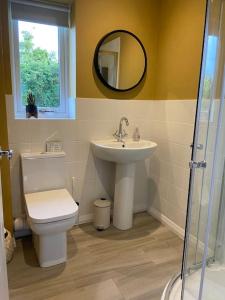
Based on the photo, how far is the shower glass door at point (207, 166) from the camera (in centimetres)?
125

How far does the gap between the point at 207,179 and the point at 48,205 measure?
3.67 ft

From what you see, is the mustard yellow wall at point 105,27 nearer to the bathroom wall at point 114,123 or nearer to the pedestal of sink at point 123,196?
the bathroom wall at point 114,123

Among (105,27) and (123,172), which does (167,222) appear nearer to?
(123,172)

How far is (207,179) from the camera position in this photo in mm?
1384

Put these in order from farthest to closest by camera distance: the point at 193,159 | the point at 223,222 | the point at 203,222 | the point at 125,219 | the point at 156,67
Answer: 1. the point at 156,67
2. the point at 125,219
3. the point at 223,222
4. the point at 203,222
5. the point at 193,159

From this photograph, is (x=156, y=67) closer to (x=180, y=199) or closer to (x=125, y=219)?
(x=180, y=199)

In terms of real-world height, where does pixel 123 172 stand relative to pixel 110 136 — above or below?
below

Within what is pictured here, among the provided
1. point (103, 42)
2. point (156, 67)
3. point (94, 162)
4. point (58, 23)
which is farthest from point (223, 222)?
point (58, 23)

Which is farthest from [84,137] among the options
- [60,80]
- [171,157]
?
[171,157]

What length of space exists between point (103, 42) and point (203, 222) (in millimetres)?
1721

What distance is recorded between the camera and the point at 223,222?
64.6 inches

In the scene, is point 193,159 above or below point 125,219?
above

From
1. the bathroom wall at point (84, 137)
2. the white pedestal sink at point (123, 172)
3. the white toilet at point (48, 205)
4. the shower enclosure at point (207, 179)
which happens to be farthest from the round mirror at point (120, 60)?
the shower enclosure at point (207, 179)

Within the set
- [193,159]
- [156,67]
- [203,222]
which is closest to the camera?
[193,159]
